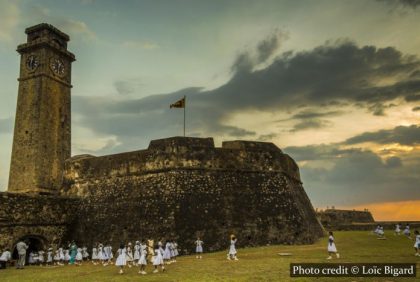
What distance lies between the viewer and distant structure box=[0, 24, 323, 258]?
2052cm

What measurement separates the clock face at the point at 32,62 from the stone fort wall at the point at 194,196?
10920 millimetres

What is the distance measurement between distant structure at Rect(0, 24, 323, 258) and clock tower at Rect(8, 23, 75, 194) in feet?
6.45

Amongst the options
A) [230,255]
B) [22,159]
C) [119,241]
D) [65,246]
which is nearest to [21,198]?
[65,246]

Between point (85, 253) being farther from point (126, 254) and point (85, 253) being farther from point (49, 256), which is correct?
point (126, 254)

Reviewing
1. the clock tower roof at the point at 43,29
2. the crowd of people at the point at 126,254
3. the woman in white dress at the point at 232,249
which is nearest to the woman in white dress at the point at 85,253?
the crowd of people at the point at 126,254

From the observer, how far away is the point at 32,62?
30344 mm

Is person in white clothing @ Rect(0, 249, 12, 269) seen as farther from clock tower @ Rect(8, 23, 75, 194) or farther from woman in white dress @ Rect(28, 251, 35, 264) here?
clock tower @ Rect(8, 23, 75, 194)

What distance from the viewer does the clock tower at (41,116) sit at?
28531 millimetres

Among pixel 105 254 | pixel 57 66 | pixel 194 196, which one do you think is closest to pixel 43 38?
pixel 57 66

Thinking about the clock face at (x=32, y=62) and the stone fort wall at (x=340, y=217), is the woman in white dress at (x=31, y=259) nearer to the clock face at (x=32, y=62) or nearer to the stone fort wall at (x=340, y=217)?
the clock face at (x=32, y=62)

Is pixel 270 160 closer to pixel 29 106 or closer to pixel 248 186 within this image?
pixel 248 186

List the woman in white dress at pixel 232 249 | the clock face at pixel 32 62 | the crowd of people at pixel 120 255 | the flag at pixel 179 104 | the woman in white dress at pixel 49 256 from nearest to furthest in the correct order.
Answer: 1. the crowd of people at pixel 120 255
2. the woman in white dress at pixel 232 249
3. the woman in white dress at pixel 49 256
4. the flag at pixel 179 104
5. the clock face at pixel 32 62

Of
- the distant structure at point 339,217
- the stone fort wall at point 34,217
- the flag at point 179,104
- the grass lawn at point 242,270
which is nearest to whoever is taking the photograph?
the grass lawn at point 242,270

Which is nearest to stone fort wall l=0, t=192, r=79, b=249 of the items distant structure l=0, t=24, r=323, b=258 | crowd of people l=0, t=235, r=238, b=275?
distant structure l=0, t=24, r=323, b=258
